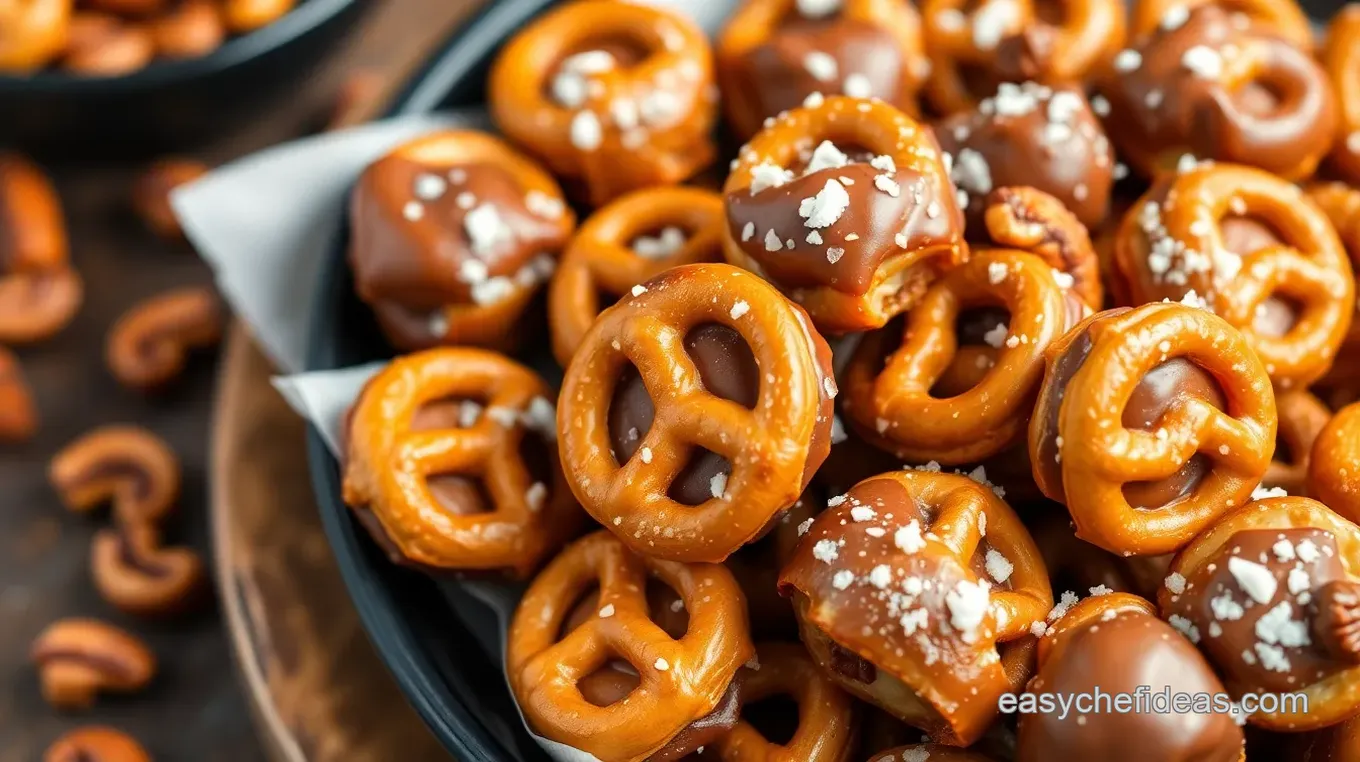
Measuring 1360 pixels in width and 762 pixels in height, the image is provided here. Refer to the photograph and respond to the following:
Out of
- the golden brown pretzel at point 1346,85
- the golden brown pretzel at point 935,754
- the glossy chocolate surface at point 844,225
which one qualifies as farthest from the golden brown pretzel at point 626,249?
the golden brown pretzel at point 1346,85

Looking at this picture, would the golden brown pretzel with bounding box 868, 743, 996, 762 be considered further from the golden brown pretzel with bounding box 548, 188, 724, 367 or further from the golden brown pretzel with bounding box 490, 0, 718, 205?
the golden brown pretzel with bounding box 490, 0, 718, 205

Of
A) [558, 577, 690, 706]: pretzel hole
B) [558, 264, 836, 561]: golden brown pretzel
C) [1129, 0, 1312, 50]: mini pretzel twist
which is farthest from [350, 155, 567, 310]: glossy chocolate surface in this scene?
[1129, 0, 1312, 50]: mini pretzel twist

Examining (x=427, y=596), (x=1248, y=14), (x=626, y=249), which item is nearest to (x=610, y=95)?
(x=626, y=249)

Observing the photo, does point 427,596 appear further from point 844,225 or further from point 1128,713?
point 1128,713

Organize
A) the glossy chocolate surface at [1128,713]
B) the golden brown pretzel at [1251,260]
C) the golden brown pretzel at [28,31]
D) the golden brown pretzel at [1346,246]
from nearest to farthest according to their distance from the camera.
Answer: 1. the glossy chocolate surface at [1128,713]
2. the golden brown pretzel at [1251,260]
3. the golden brown pretzel at [1346,246]
4. the golden brown pretzel at [28,31]

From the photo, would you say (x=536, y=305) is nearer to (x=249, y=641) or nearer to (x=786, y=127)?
(x=786, y=127)

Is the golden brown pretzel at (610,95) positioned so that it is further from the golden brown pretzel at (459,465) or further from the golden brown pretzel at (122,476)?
the golden brown pretzel at (122,476)
